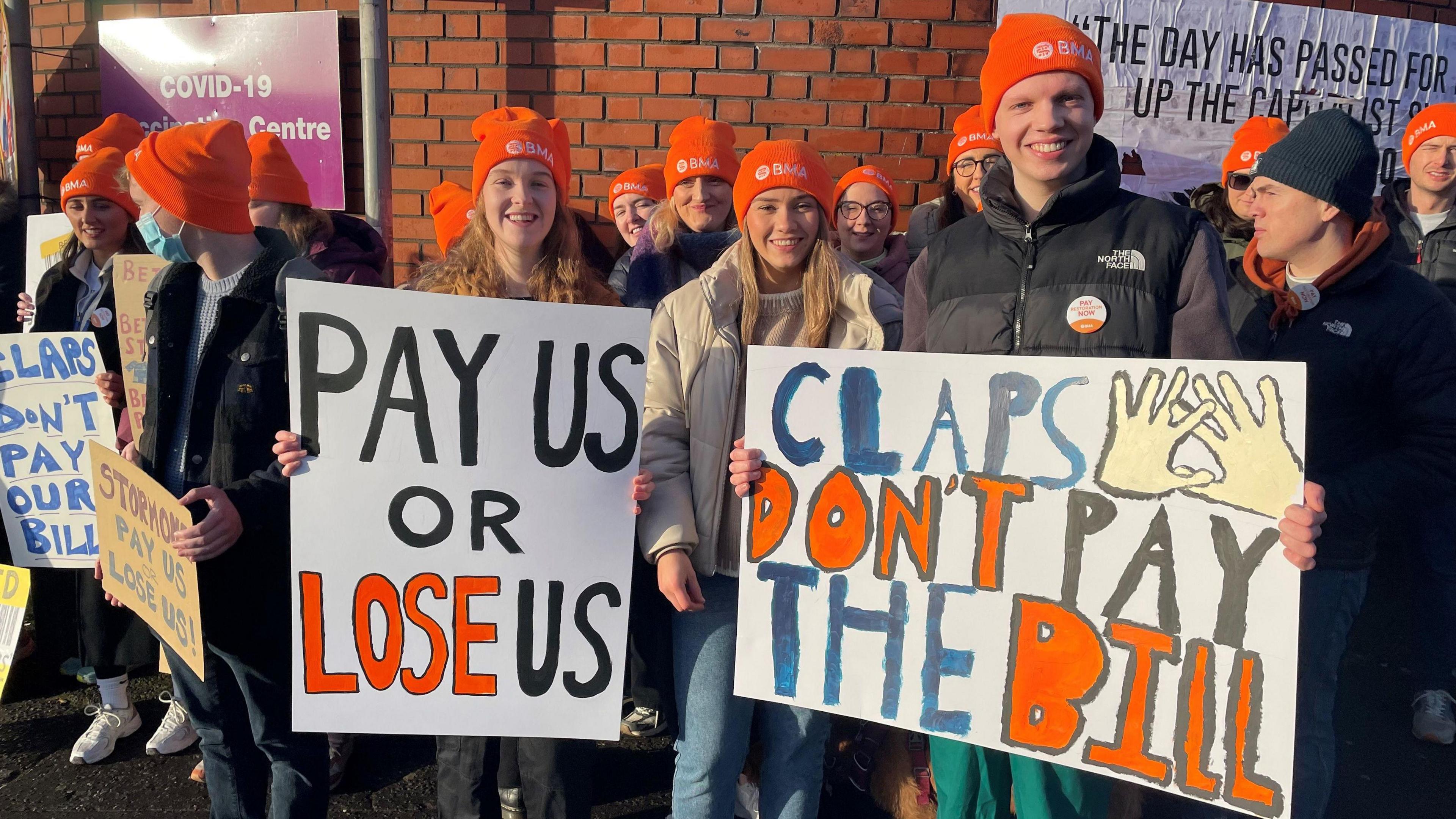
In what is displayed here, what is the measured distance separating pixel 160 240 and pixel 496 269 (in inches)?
32.7

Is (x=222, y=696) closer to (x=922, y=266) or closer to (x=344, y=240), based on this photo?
(x=344, y=240)

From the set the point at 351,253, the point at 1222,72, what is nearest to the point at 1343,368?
the point at 1222,72

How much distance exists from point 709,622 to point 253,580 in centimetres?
116

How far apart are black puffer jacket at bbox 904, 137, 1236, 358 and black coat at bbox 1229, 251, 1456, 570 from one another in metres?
0.61

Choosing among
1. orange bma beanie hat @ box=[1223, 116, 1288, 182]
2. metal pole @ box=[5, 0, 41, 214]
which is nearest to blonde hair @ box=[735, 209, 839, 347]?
orange bma beanie hat @ box=[1223, 116, 1288, 182]

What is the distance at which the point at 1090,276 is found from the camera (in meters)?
1.79

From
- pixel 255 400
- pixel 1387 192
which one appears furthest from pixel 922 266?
pixel 1387 192

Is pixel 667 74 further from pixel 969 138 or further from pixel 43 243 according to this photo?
pixel 43 243

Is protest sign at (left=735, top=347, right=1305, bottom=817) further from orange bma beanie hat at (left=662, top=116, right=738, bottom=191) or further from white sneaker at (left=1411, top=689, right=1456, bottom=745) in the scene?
white sneaker at (left=1411, top=689, right=1456, bottom=745)

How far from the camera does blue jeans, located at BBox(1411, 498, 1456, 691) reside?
345 cm

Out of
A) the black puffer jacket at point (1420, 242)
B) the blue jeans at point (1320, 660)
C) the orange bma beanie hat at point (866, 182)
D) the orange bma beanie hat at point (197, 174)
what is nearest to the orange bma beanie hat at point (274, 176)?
the orange bma beanie hat at point (197, 174)

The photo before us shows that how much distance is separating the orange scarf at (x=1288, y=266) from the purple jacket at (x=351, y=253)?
9.67ft

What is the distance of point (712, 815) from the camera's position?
2.10 m

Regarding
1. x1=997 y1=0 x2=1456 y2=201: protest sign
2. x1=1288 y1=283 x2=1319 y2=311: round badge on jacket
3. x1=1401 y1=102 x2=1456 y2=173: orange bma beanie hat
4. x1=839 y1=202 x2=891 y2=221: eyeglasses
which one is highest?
x1=997 y1=0 x2=1456 y2=201: protest sign
